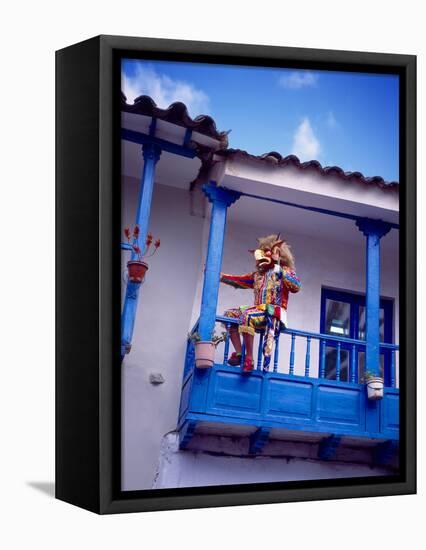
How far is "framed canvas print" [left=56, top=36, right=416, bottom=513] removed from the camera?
701 cm

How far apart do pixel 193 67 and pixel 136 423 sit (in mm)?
1901

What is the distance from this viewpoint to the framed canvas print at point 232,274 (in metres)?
7.01

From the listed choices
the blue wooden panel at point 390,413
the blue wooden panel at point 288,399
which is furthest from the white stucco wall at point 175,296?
the blue wooden panel at point 390,413

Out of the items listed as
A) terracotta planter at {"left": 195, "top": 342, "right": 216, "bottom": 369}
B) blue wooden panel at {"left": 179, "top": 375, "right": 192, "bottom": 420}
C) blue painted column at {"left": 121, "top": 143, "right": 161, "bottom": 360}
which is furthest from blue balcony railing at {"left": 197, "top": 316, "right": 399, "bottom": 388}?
blue painted column at {"left": 121, "top": 143, "right": 161, "bottom": 360}

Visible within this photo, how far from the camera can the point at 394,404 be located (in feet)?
25.5

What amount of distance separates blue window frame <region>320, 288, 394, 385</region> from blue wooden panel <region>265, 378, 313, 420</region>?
0.69 feet

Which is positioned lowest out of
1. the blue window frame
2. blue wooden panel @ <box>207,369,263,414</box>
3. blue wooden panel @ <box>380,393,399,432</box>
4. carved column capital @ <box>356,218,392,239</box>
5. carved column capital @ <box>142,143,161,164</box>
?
blue wooden panel @ <box>380,393,399,432</box>

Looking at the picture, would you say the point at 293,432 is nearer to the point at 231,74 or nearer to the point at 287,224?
the point at 287,224

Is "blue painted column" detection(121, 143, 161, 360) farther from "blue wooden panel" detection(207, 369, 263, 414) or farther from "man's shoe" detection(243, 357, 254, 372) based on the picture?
"man's shoe" detection(243, 357, 254, 372)

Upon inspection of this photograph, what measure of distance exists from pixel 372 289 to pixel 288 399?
2.74ft

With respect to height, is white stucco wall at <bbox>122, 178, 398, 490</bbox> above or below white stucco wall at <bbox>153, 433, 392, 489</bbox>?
above

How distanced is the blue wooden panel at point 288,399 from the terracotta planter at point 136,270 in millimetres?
973

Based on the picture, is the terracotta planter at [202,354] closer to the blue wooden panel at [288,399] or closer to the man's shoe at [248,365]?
the man's shoe at [248,365]

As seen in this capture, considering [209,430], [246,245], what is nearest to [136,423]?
[209,430]
